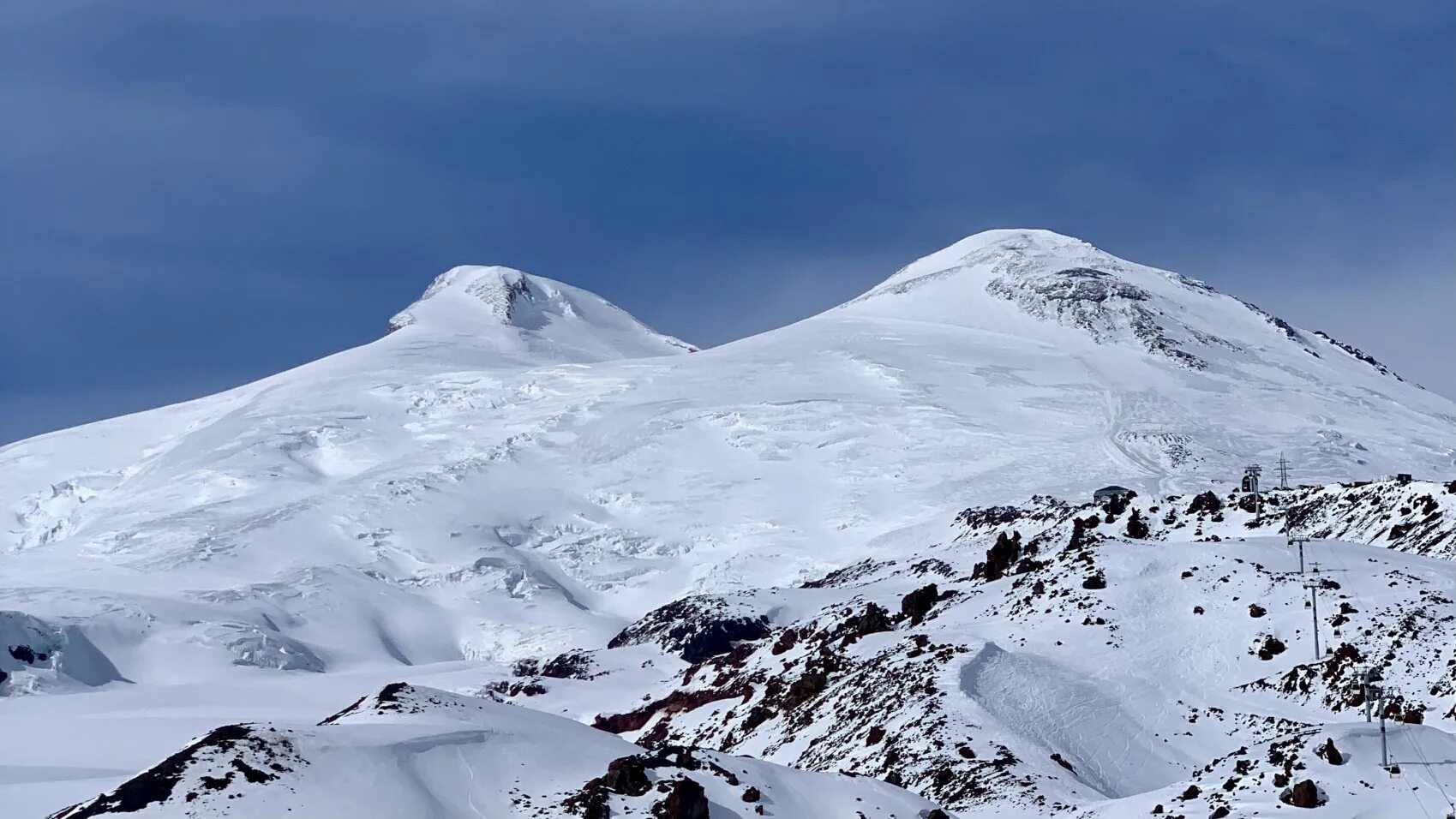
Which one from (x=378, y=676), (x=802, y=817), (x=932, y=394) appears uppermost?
(x=932, y=394)

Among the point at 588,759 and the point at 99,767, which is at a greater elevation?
the point at 588,759

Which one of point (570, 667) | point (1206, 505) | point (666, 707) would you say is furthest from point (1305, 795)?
point (570, 667)

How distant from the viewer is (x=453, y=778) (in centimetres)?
3697

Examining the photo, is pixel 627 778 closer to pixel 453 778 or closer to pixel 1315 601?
pixel 453 778

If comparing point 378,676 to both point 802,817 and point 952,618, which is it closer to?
point 952,618

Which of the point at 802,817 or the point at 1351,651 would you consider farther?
the point at 1351,651

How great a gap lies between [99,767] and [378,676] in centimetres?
4597

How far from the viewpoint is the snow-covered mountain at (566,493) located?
388 feet

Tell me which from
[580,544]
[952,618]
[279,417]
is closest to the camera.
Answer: [952,618]

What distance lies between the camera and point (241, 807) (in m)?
33.0

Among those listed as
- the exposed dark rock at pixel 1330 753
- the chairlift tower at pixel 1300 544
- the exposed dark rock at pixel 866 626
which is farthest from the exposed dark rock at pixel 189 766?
the chairlift tower at pixel 1300 544

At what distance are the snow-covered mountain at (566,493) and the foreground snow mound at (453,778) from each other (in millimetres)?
47921

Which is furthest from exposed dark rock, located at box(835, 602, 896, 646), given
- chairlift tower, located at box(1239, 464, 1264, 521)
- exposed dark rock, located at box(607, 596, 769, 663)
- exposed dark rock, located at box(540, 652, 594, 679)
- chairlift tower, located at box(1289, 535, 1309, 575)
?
exposed dark rock, located at box(540, 652, 594, 679)

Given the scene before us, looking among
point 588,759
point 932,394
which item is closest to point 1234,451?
point 932,394
